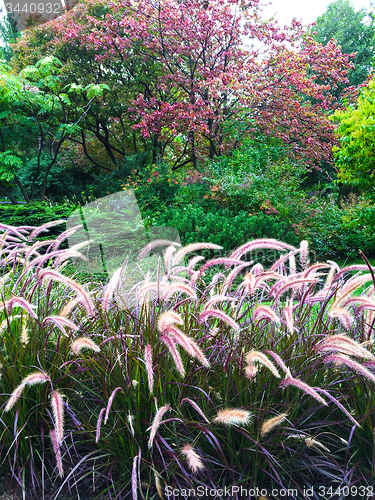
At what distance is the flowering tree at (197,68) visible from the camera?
32.5ft

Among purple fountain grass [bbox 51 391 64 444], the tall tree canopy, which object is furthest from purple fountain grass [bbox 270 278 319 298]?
the tall tree canopy

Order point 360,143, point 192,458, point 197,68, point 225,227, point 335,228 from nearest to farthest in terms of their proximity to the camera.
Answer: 1. point 192,458
2. point 225,227
3. point 360,143
4. point 335,228
5. point 197,68

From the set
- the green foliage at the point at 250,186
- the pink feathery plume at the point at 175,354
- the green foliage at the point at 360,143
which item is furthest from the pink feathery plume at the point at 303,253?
the green foliage at the point at 360,143

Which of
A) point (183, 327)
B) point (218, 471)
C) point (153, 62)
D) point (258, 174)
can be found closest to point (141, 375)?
point (183, 327)

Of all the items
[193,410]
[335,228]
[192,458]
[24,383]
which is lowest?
[335,228]

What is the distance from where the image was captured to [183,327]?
2.03 metres

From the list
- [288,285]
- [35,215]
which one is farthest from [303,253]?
[35,215]

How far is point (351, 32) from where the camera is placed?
2280 centimetres

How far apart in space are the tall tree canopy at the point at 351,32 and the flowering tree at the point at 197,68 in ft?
42.0

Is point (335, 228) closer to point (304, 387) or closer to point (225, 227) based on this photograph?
point (225, 227)

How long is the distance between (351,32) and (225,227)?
945 inches

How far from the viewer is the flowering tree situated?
9914 millimetres

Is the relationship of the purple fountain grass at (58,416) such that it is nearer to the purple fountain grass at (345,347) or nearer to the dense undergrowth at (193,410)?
the dense undergrowth at (193,410)

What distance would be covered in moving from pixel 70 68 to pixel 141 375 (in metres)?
12.4
